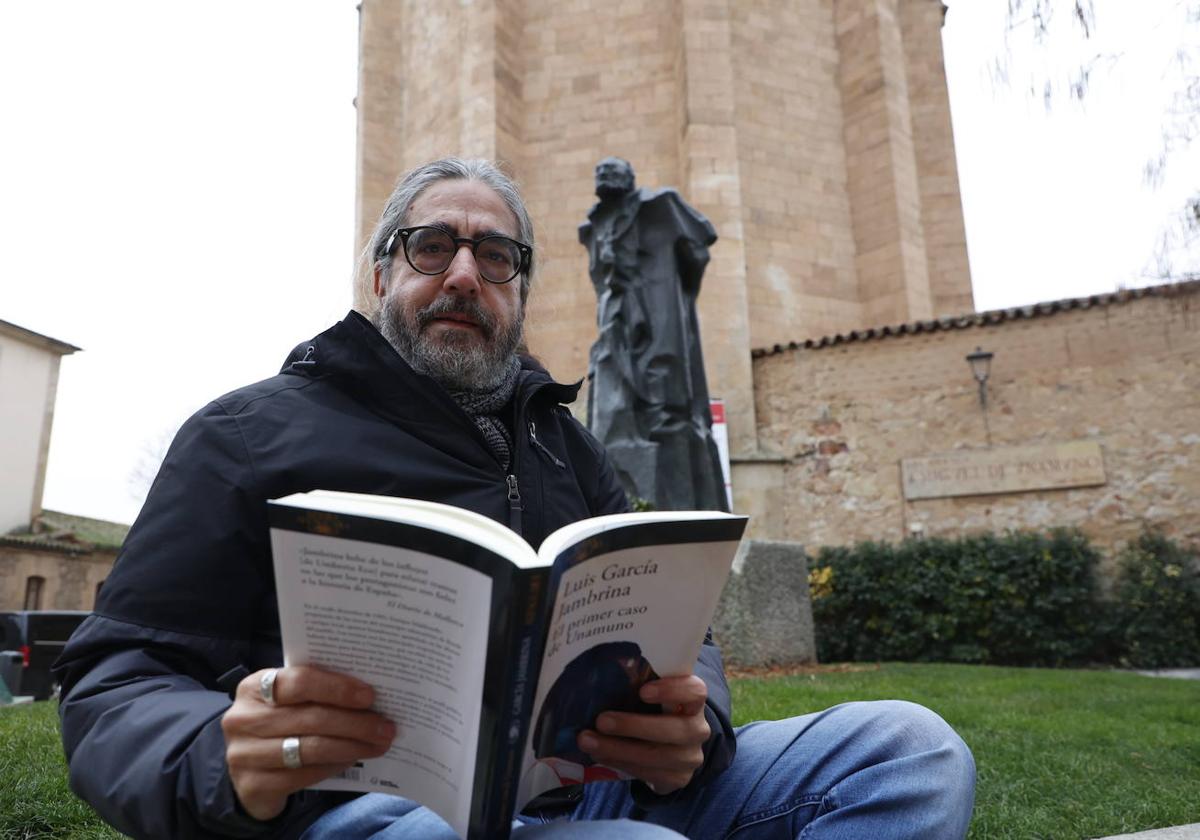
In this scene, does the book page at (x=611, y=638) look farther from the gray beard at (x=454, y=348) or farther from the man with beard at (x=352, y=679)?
the gray beard at (x=454, y=348)

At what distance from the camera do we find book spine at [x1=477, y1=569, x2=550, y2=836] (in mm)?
843

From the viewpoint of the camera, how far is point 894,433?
11.7 m

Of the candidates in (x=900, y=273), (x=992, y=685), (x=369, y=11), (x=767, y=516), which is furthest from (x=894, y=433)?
(x=369, y=11)

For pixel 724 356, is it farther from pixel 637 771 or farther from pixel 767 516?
pixel 637 771

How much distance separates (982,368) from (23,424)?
25.7m

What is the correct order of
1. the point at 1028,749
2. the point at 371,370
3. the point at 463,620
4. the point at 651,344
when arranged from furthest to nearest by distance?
the point at 651,344, the point at 1028,749, the point at 371,370, the point at 463,620

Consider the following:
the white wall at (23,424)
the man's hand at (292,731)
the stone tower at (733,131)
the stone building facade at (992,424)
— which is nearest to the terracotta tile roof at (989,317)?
the stone building facade at (992,424)

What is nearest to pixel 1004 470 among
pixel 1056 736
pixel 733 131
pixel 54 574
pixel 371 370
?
pixel 733 131

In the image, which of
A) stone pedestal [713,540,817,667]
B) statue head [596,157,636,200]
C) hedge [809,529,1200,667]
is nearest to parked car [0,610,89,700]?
stone pedestal [713,540,817,667]

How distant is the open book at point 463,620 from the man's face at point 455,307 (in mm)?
681

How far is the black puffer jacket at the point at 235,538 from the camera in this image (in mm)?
959

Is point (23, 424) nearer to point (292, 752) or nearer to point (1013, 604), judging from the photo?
point (1013, 604)

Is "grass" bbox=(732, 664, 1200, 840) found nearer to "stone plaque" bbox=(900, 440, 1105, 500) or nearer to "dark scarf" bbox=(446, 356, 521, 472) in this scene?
"dark scarf" bbox=(446, 356, 521, 472)

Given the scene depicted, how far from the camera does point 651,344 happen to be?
23.5 feet
